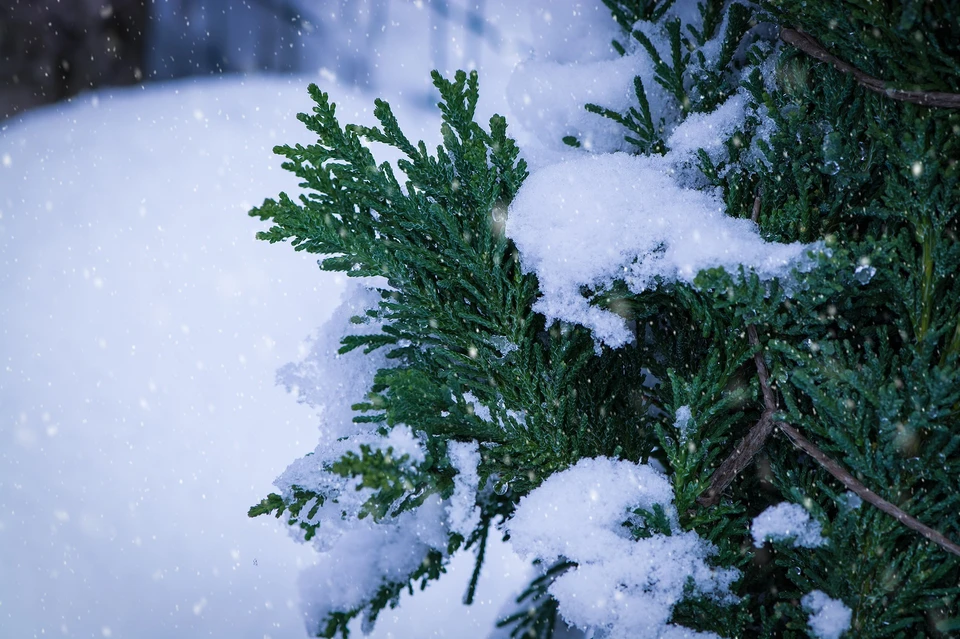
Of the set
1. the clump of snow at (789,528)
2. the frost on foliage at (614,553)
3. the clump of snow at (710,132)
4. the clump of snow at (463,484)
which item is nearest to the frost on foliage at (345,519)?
the clump of snow at (463,484)

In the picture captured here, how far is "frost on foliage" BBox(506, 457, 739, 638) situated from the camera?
0.97 metres

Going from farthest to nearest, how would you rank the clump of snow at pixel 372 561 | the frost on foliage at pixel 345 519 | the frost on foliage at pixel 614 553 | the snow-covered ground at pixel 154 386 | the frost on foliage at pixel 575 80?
the snow-covered ground at pixel 154 386
the frost on foliage at pixel 575 80
the clump of snow at pixel 372 561
the frost on foliage at pixel 345 519
the frost on foliage at pixel 614 553

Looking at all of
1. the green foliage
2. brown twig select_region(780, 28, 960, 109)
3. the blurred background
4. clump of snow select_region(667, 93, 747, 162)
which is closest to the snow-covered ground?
the blurred background

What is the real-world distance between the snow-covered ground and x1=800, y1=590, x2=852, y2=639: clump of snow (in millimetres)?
2217

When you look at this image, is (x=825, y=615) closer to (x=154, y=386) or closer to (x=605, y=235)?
(x=605, y=235)

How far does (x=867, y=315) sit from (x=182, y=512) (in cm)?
316

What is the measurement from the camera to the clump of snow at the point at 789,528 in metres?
0.95

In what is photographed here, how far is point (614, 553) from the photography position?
0.99 meters

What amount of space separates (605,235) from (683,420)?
358 millimetres

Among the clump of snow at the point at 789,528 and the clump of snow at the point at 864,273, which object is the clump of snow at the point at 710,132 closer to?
the clump of snow at the point at 864,273

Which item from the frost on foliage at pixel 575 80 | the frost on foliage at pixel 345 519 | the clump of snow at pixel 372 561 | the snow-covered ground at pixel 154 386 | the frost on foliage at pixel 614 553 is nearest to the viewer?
the frost on foliage at pixel 614 553

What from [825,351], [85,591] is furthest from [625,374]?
[85,591]

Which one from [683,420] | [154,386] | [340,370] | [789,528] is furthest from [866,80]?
[154,386]

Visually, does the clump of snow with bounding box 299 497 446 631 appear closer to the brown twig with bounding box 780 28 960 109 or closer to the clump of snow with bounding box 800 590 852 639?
the clump of snow with bounding box 800 590 852 639
